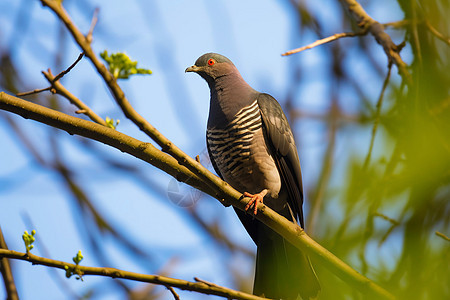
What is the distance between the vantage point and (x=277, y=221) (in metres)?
2.93

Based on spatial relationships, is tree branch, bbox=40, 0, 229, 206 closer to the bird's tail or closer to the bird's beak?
the bird's tail

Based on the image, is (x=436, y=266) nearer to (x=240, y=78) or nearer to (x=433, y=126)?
(x=433, y=126)

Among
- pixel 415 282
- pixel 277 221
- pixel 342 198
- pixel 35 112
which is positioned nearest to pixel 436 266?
pixel 415 282

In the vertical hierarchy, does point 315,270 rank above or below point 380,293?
above

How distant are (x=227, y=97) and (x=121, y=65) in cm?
192

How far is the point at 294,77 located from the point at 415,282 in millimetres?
4342

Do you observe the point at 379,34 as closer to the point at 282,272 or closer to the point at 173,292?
the point at 282,272

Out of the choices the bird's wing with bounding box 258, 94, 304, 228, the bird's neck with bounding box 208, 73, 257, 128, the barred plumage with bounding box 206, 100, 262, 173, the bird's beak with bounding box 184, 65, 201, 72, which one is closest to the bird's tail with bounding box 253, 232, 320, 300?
the bird's wing with bounding box 258, 94, 304, 228

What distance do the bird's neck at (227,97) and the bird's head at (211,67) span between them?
0.16 ft

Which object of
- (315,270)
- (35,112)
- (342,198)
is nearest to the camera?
(342,198)

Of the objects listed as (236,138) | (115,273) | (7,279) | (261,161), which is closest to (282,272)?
(261,161)

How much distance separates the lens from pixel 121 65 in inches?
87.4

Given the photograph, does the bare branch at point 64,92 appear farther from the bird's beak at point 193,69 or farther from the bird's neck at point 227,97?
the bird's beak at point 193,69

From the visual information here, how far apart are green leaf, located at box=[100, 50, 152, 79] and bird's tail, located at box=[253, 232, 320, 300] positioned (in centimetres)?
191
